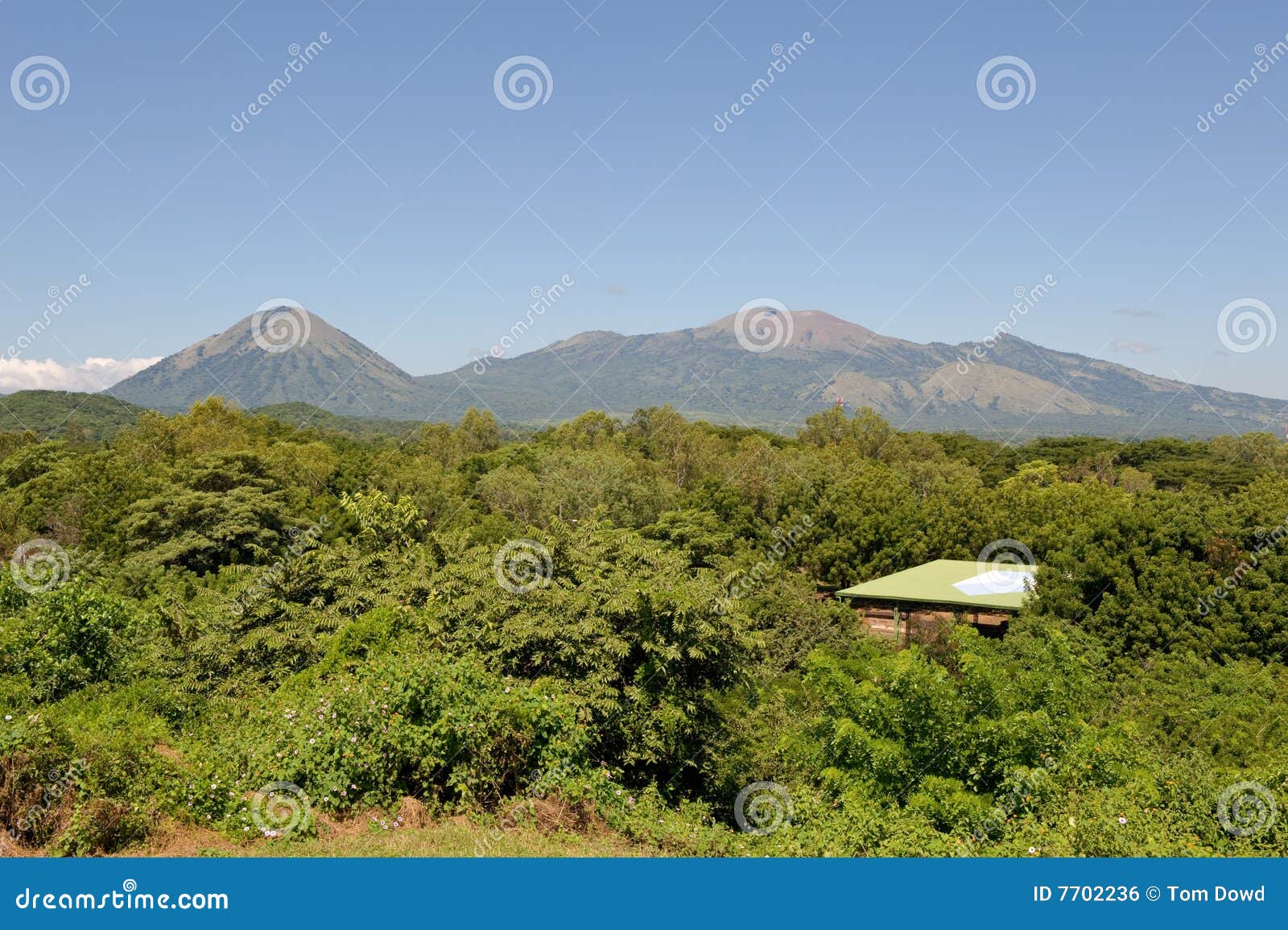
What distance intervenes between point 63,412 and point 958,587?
4220 inches

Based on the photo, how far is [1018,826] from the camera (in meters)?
7.64

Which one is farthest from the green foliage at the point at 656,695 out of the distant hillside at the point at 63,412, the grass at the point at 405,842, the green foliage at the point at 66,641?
the distant hillside at the point at 63,412

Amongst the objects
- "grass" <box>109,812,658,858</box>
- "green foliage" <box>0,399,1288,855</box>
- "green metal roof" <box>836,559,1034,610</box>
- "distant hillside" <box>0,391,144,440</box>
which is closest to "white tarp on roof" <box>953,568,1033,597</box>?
"green metal roof" <box>836,559,1034,610</box>

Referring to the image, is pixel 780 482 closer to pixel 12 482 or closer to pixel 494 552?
pixel 494 552

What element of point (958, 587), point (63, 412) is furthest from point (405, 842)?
point (63, 412)

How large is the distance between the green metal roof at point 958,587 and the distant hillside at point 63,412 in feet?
273

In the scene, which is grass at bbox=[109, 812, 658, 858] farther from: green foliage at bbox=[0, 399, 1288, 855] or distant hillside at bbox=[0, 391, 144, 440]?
distant hillside at bbox=[0, 391, 144, 440]

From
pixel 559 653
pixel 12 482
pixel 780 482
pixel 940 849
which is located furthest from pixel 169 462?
pixel 940 849

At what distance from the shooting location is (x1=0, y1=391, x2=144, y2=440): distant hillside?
8944cm

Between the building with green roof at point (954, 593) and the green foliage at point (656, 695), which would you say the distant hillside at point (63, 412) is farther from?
the building with green roof at point (954, 593)

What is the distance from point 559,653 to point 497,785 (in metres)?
2.61

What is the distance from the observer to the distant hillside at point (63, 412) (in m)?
89.4

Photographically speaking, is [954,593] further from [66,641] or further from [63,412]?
[63,412]

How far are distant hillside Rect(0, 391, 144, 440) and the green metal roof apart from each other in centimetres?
8318
